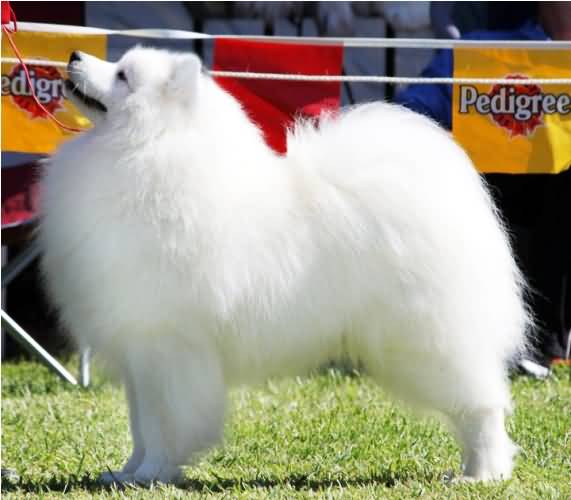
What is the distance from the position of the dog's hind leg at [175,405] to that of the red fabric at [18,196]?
217 centimetres

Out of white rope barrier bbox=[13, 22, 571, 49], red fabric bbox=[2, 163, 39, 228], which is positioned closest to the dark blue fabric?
white rope barrier bbox=[13, 22, 571, 49]

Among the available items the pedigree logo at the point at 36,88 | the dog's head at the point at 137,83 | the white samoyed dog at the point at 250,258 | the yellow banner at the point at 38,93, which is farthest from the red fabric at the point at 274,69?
the dog's head at the point at 137,83

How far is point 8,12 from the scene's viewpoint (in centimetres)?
448

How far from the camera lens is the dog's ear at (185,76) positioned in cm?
378

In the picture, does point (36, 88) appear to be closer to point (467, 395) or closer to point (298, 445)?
point (298, 445)

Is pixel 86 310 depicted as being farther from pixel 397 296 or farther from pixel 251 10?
pixel 251 10

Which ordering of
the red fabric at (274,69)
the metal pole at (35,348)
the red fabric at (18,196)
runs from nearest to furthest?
the red fabric at (274,69), the red fabric at (18,196), the metal pole at (35,348)

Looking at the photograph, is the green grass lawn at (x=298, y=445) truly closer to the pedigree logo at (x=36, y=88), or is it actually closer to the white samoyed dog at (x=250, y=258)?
the white samoyed dog at (x=250, y=258)

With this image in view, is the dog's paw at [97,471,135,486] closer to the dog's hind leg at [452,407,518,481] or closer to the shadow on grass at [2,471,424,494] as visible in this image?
the shadow on grass at [2,471,424,494]

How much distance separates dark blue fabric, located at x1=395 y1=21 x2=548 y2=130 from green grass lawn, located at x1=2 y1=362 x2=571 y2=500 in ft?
Result: 4.86

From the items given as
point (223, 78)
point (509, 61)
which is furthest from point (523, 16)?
point (223, 78)

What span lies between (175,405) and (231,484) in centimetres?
44

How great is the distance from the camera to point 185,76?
12.4ft

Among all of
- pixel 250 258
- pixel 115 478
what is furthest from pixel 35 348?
pixel 250 258
